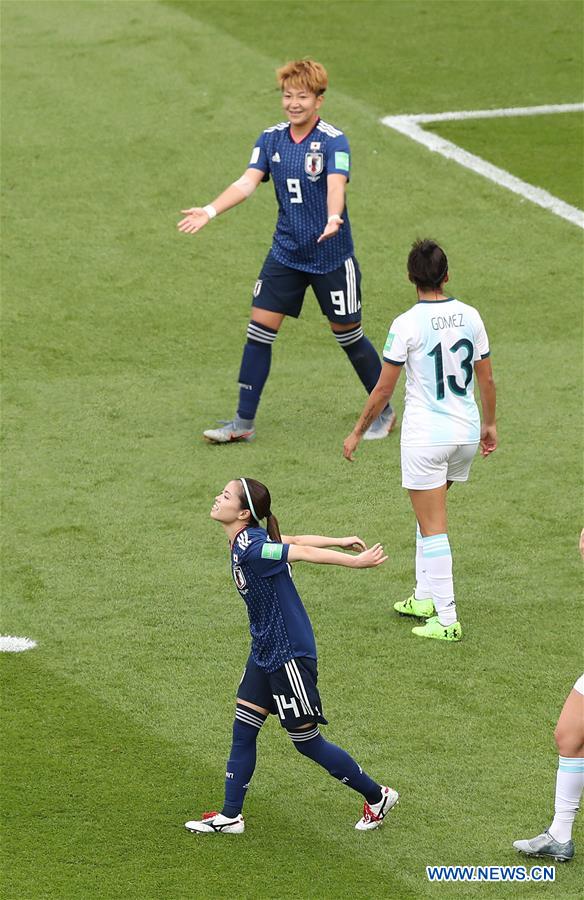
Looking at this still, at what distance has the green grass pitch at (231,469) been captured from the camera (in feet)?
20.9

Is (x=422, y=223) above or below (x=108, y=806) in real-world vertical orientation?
above

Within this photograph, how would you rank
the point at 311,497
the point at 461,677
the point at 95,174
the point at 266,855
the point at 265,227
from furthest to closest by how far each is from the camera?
the point at 95,174, the point at 265,227, the point at 311,497, the point at 461,677, the point at 266,855

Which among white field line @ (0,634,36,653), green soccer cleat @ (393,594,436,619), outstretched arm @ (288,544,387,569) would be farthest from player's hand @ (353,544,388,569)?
white field line @ (0,634,36,653)

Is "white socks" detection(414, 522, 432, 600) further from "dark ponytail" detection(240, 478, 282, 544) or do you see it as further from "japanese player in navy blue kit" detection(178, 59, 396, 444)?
"japanese player in navy blue kit" detection(178, 59, 396, 444)

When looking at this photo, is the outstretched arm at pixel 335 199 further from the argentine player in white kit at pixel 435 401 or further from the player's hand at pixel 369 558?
the player's hand at pixel 369 558

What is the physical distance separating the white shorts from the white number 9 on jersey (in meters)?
2.64

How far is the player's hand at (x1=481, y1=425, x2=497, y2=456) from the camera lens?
306 inches

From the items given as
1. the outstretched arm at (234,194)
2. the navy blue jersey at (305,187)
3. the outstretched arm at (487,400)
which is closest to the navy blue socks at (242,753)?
the outstretched arm at (487,400)

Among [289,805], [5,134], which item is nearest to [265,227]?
[5,134]

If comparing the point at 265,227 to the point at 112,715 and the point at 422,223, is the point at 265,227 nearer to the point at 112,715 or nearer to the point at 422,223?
the point at 422,223

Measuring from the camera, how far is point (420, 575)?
7941 millimetres

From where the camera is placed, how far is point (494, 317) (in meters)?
12.3

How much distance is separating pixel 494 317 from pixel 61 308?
3.67 meters

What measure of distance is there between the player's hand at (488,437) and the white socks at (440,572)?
553 millimetres
